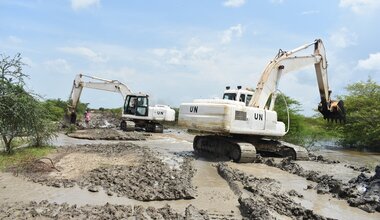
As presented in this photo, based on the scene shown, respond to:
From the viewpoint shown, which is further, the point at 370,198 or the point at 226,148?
the point at 226,148

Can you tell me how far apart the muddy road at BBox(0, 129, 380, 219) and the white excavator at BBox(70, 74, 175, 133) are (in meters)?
16.1

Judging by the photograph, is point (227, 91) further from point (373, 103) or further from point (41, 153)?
point (373, 103)

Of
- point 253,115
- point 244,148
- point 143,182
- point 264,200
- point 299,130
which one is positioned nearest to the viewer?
point 264,200

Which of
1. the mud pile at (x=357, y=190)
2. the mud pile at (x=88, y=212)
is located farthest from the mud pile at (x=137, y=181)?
the mud pile at (x=357, y=190)

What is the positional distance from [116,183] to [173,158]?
5266mm

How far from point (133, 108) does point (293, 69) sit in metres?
15.5

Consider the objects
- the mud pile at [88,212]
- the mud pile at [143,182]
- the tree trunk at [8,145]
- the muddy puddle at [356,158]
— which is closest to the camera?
the mud pile at [88,212]

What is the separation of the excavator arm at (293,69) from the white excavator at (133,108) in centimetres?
1415

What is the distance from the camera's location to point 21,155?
43.7ft

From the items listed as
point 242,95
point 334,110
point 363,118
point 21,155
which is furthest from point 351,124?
point 21,155

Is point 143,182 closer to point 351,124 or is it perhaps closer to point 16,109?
point 16,109

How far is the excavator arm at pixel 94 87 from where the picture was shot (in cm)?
2909

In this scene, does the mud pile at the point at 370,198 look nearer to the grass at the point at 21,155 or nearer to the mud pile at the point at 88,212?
the mud pile at the point at 88,212

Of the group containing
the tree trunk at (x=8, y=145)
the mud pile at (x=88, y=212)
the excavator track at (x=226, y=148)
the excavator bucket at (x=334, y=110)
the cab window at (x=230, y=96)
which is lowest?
the mud pile at (x=88, y=212)
